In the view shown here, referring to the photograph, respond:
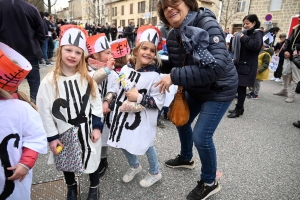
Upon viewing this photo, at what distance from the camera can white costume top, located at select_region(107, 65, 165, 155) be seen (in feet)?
6.15

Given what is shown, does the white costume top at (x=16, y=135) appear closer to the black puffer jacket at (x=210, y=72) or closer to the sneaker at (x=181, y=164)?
the black puffer jacket at (x=210, y=72)

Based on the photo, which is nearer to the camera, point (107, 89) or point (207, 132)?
point (207, 132)

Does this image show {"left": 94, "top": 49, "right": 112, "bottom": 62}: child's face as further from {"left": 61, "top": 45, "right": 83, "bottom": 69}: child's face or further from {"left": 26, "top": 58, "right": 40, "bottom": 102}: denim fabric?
{"left": 26, "top": 58, "right": 40, "bottom": 102}: denim fabric

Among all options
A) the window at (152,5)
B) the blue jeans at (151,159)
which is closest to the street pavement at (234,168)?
the blue jeans at (151,159)

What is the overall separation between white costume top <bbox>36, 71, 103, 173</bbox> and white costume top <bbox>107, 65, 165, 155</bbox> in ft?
0.76

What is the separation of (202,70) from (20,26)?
324 cm

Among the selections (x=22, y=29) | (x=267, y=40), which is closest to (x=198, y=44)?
(x=22, y=29)

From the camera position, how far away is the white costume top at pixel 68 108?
5.17 ft

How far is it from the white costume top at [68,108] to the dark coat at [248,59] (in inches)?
119

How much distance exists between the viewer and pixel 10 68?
1.12 meters

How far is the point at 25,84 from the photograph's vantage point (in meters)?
5.44

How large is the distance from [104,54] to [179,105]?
39.6 inches

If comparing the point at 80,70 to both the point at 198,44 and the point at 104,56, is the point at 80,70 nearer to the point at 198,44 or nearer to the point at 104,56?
the point at 104,56

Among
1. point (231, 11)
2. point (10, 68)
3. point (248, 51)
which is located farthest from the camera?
point (231, 11)
